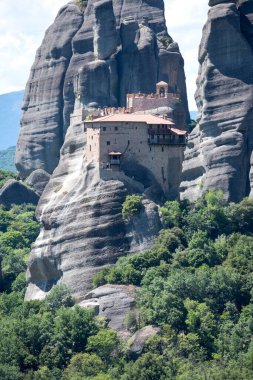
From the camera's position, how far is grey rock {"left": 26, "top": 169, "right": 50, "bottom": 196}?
116 m

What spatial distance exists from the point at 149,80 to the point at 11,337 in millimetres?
29465

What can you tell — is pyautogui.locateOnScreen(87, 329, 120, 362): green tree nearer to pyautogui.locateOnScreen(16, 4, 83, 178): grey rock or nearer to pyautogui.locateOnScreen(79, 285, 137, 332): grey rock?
pyautogui.locateOnScreen(79, 285, 137, 332): grey rock

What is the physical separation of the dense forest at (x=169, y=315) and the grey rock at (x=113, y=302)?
559 mm

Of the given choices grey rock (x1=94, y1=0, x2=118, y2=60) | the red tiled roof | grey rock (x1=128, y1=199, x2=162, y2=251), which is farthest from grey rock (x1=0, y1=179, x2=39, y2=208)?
grey rock (x1=128, y1=199, x2=162, y2=251)

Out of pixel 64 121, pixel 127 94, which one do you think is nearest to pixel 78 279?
pixel 127 94

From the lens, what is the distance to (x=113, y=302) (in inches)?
3364

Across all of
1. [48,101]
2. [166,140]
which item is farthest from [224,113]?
[48,101]

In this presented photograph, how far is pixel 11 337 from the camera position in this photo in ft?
272

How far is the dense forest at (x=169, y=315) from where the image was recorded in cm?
7969

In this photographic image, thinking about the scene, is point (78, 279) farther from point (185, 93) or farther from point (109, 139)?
point (185, 93)

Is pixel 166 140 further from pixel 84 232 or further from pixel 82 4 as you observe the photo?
pixel 82 4

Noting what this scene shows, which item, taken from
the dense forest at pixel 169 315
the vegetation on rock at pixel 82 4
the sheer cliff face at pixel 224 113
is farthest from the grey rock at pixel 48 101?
the dense forest at pixel 169 315

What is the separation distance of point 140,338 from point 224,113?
734 inches

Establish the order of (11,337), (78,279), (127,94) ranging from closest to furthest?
(11,337), (78,279), (127,94)
